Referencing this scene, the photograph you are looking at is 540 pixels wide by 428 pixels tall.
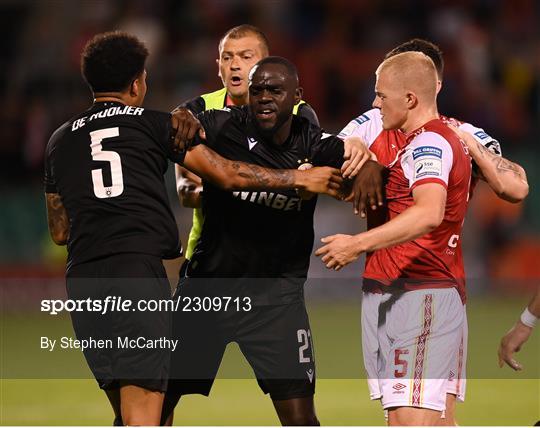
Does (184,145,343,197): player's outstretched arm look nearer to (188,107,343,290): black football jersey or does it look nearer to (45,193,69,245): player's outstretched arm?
(188,107,343,290): black football jersey

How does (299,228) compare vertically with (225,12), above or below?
→ below

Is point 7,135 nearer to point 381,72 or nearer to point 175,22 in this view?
point 175,22

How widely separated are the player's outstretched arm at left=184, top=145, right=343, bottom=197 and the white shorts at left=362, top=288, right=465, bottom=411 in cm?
67

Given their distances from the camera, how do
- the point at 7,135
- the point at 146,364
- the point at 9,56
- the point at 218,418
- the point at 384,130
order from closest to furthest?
the point at 146,364
the point at 384,130
the point at 218,418
the point at 7,135
the point at 9,56

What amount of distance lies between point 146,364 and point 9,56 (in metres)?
13.6

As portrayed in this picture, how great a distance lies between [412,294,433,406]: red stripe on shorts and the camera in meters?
5.50

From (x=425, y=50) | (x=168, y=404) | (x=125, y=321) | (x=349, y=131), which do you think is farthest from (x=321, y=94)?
(x=125, y=321)

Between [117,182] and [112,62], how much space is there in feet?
2.01

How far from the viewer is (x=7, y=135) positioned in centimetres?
1602

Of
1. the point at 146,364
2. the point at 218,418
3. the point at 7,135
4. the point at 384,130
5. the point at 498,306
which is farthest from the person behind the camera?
the point at 7,135

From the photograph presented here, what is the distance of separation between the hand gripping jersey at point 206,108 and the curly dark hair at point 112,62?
39.7 inches

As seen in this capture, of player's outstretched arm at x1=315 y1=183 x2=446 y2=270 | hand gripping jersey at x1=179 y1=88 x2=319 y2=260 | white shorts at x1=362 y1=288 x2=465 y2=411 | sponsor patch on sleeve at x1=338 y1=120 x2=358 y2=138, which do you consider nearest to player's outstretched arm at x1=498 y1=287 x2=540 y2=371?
white shorts at x1=362 y1=288 x2=465 y2=411

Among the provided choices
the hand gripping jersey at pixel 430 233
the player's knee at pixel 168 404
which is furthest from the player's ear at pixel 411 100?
the player's knee at pixel 168 404

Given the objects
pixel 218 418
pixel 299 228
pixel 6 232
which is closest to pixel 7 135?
pixel 6 232
